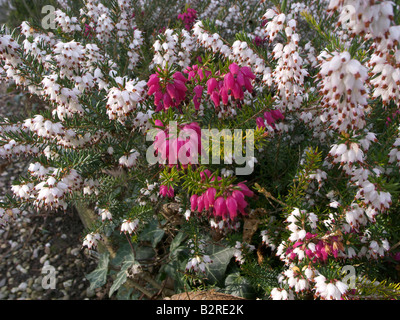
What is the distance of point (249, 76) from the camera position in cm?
159

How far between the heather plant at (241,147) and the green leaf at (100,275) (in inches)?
1.3

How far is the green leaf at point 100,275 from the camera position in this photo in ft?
9.32

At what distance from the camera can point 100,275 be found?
2.89m

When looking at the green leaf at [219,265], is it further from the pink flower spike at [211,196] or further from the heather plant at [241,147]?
the pink flower spike at [211,196]

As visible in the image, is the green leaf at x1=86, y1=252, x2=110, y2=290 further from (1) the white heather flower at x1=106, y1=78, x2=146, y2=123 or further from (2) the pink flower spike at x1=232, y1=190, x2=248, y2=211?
(2) the pink flower spike at x1=232, y1=190, x2=248, y2=211

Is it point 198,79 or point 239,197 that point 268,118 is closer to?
point 198,79

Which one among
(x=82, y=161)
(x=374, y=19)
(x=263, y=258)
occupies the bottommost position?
(x=263, y=258)

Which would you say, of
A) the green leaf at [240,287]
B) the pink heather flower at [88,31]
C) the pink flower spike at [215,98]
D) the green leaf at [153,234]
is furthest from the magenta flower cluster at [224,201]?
the pink heather flower at [88,31]

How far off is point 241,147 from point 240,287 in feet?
4.18

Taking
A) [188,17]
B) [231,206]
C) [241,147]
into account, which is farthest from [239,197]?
[188,17]
